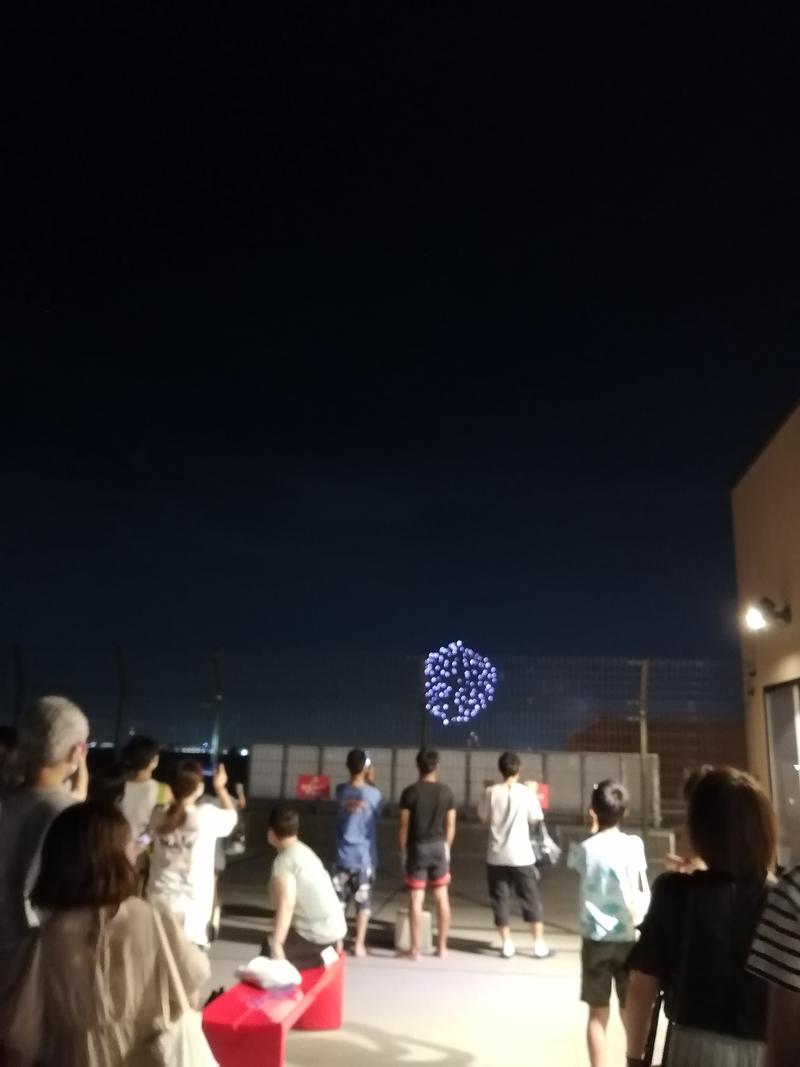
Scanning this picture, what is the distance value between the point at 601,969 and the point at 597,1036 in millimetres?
283

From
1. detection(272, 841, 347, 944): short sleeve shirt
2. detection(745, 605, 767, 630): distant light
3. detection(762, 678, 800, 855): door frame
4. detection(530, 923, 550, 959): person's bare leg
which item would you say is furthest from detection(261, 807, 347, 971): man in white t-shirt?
detection(745, 605, 767, 630): distant light

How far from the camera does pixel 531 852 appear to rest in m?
7.44

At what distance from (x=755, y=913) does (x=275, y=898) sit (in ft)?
12.0

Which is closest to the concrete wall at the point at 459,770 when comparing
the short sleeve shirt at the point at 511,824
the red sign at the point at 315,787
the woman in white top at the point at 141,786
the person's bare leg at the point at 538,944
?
the red sign at the point at 315,787

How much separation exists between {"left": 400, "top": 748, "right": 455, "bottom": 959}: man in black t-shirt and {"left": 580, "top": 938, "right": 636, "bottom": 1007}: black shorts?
2917mm

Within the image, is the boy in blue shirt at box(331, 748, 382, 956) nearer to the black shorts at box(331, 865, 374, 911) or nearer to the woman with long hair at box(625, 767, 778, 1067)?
the black shorts at box(331, 865, 374, 911)

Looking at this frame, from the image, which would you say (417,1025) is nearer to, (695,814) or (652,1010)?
(652,1010)

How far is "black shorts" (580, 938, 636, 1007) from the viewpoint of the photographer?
4328 millimetres

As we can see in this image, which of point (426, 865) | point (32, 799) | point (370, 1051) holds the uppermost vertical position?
point (32, 799)

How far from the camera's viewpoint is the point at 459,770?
42.9 ft

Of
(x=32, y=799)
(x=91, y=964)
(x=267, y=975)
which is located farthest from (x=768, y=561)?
(x=91, y=964)

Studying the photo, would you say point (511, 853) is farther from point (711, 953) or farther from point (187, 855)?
point (711, 953)

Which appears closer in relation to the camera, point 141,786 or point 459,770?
point 141,786

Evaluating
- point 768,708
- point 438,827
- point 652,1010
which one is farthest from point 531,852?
point 652,1010
